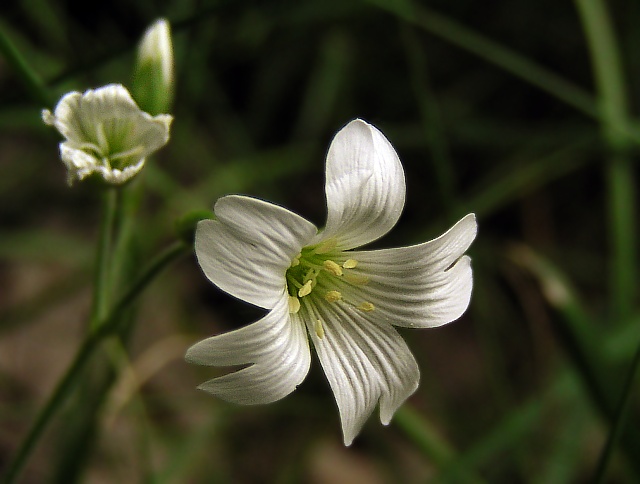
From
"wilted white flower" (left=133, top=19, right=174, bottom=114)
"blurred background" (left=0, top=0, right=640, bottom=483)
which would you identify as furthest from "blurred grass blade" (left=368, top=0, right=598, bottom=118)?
"wilted white flower" (left=133, top=19, right=174, bottom=114)

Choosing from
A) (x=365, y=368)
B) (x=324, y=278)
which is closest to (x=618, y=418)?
(x=365, y=368)

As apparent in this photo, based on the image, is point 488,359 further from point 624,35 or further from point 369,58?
point 624,35

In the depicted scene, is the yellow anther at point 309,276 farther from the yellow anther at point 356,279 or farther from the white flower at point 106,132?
the white flower at point 106,132

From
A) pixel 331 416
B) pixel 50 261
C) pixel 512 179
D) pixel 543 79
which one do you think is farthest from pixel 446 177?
pixel 50 261

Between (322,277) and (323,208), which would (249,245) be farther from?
(323,208)

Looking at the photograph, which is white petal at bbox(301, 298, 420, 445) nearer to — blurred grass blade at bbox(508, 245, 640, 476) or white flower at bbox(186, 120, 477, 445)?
white flower at bbox(186, 120, 477, 445)
